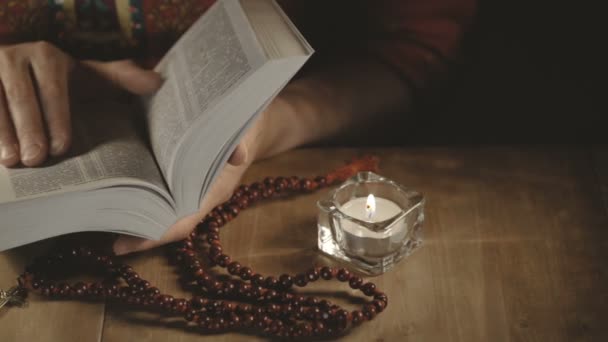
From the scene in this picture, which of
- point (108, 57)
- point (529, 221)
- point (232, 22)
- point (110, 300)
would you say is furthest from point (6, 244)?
point (529, 221)

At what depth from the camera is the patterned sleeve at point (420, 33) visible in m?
1.14

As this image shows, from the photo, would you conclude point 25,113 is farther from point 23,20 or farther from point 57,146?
point 23,20

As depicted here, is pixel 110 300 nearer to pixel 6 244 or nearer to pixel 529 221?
pixel 6 244

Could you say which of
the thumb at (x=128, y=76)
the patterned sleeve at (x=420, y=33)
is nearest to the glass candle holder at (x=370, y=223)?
the thumb at (x=128, y=76)

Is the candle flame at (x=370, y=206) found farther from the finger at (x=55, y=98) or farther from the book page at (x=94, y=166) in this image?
the finger at (x=55, y=98)

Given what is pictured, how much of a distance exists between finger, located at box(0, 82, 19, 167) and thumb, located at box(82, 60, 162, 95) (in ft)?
0.53

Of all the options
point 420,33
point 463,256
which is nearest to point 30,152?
point 463,256

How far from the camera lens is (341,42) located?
1.40m

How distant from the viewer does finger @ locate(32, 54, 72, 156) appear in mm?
767

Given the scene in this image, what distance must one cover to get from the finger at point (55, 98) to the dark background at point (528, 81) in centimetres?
72

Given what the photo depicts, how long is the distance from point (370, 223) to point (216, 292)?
0.64 feet

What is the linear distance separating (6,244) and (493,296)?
0.55 meters

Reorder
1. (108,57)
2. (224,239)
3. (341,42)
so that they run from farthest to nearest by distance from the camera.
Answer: (341,42), (108,57), (224,239)

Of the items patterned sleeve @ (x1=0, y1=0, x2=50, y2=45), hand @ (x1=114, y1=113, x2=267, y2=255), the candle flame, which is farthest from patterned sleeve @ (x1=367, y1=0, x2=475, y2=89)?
patterned sleeve @ (x1=0, y1=0, x2=50, y2=45)
